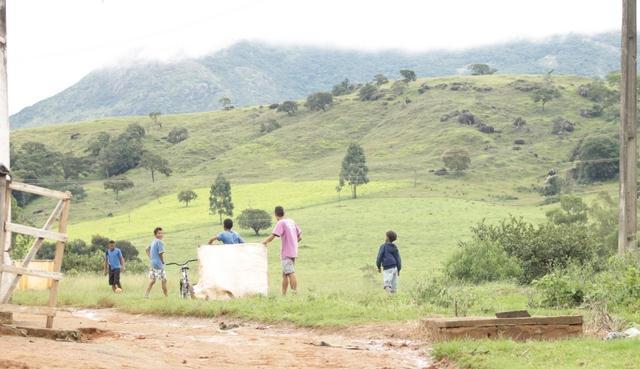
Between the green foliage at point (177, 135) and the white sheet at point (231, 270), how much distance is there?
118 m

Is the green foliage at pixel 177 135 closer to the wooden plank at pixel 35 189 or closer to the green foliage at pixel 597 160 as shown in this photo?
the green foliage at pixel 597 160

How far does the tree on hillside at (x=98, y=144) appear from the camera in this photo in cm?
12588

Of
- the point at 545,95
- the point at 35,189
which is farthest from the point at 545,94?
the point at 35,189

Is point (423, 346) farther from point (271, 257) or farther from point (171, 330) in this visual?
point (271, 257)

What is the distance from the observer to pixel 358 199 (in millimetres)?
86625

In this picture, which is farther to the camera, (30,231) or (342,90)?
(342,90)

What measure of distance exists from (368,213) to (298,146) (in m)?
47.9

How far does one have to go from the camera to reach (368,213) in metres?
78.6

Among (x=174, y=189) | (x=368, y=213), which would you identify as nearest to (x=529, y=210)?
(x=368, y=213)

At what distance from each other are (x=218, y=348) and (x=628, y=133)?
1031cm

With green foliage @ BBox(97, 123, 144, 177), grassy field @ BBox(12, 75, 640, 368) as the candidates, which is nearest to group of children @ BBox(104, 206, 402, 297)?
grassy field @ BBox(12, 75, 640, 368)

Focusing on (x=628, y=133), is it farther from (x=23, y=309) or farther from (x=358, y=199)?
(x=358, y=199)

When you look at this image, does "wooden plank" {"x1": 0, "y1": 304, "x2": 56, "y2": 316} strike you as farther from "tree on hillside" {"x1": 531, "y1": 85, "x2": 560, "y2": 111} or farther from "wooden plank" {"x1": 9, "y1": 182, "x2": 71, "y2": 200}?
"tree on hillside" {"x1": 531, "y1": 85, "x2": 560, "y2": 111}

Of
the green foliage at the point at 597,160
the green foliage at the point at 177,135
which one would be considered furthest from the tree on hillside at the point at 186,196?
the green foliage at the point at 177,135
